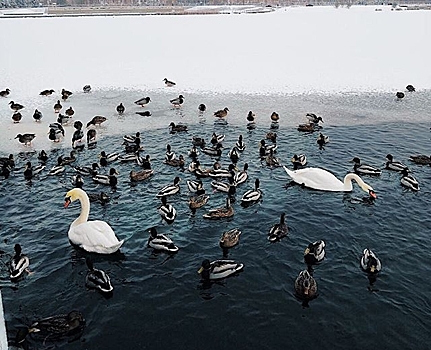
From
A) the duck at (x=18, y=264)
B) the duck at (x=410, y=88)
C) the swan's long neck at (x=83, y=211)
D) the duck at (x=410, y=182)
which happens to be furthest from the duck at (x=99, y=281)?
the duck at (x=410, y=88)

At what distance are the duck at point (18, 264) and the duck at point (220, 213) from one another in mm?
4853

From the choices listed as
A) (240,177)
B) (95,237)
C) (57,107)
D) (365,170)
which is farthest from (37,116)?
(365,170)


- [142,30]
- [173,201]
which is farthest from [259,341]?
[142,30]

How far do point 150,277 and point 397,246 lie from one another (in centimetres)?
621

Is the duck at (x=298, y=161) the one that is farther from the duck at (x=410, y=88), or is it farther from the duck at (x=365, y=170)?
the duck at (x=410, y=88)

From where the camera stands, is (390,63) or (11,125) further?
(390,63)

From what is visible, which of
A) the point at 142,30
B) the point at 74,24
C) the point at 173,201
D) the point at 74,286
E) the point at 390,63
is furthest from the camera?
the point at 74,24

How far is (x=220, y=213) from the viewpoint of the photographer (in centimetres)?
1280

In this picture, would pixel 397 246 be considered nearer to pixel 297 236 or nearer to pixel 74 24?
pixel 297 236

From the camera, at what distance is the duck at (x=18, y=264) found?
1016 cm

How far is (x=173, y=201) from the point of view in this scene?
13883mm

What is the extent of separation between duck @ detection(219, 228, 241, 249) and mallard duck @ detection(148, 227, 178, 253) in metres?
1.19

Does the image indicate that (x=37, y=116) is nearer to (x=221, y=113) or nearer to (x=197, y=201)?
(x=221, y=113)

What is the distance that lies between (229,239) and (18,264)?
4998 mm
